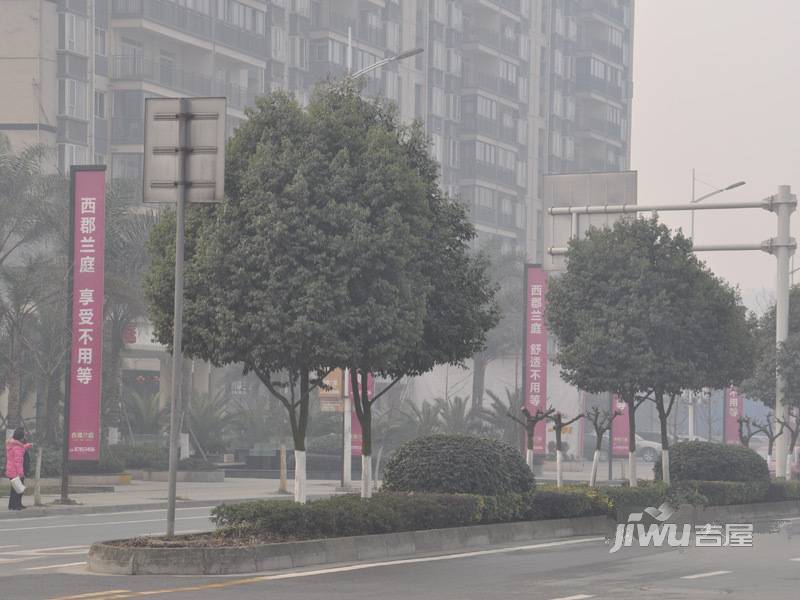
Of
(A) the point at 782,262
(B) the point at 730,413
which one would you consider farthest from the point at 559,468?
(B) the point at 730,413

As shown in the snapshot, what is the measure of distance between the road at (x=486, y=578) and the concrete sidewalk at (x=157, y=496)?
988cm

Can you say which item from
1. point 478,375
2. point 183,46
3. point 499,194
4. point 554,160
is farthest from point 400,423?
point 554,160

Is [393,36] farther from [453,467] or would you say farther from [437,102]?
[453,467]

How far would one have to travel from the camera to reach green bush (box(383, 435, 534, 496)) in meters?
23.6

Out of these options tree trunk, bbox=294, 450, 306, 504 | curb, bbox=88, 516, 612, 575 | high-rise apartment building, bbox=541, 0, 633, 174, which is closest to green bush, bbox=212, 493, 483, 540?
curb, bbox=88, 516, 612, 575

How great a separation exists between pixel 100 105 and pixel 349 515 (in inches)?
2365

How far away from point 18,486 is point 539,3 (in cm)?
9318

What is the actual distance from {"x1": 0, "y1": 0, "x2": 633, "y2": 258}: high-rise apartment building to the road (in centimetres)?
3157

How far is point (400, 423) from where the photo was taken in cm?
6150

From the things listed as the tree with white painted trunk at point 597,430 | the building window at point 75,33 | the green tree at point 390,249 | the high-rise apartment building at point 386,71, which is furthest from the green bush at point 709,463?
the building window at point 75,33

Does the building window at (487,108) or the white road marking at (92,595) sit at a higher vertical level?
the building window at (487,108)

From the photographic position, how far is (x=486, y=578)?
56.4ft

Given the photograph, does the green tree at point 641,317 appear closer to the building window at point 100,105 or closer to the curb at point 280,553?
the curb at point 280,553

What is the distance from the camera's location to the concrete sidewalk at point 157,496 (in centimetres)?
3312
